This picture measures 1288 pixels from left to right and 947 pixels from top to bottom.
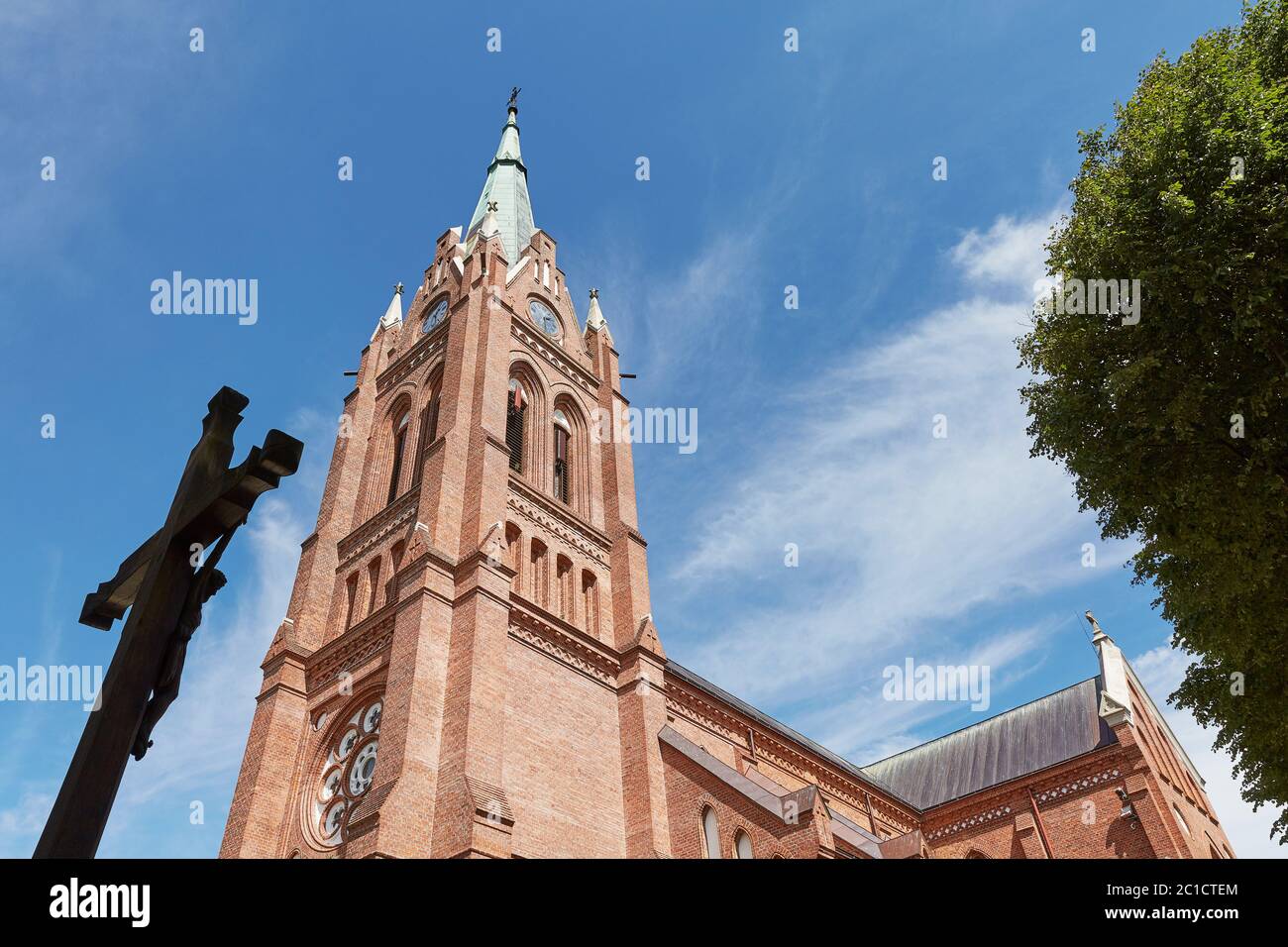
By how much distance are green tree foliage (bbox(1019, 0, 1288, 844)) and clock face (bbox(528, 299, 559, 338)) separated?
19.4 m

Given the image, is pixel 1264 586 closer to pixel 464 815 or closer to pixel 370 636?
pixel 464 815

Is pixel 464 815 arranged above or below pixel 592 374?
below

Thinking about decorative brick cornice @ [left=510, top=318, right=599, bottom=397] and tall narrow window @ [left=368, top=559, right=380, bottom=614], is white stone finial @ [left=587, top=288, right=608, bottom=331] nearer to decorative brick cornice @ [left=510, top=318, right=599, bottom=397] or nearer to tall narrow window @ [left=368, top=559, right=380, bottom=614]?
decorative brick cornice @ [left=510, top=318, right=599, bottom=397]

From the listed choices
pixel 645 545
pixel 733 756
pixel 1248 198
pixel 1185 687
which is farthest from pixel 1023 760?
pixel 1248 198

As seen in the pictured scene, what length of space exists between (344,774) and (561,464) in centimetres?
1197

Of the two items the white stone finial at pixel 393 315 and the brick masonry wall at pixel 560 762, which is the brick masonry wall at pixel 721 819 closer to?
the brick masonry wall at pixel 560 762

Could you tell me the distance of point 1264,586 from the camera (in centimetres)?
1137

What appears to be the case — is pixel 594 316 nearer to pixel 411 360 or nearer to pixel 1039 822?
pixel 411 360

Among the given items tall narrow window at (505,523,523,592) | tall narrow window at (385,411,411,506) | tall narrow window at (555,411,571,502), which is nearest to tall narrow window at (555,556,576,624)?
tall narrow window at (505,523,523,592)
